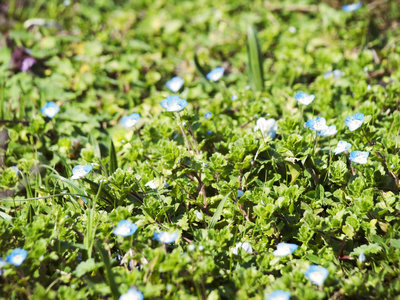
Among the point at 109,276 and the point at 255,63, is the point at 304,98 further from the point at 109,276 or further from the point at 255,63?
the point at 109,276

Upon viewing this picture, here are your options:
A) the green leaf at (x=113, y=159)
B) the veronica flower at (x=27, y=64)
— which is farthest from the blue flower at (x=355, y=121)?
the veronica flower at (x=27, y=64)

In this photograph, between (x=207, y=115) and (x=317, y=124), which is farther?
(x=207, y=115)

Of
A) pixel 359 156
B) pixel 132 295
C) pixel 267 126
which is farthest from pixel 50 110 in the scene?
pixel 359 156

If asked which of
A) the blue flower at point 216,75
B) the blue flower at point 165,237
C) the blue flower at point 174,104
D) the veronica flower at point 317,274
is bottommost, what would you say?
the veronica flower at point 317,274

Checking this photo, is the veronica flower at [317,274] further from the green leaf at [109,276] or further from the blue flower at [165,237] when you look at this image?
the green leaf at [109,276]

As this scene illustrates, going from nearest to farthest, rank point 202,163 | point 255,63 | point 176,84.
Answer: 1. point 202,163
2. point 176,84
3. point 255,63

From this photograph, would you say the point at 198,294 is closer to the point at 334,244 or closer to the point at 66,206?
the point at 334,244

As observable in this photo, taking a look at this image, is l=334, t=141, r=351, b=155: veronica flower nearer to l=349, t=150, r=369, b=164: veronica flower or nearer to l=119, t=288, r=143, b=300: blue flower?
l=349, t=150, r=369, b=164: veronica flower
